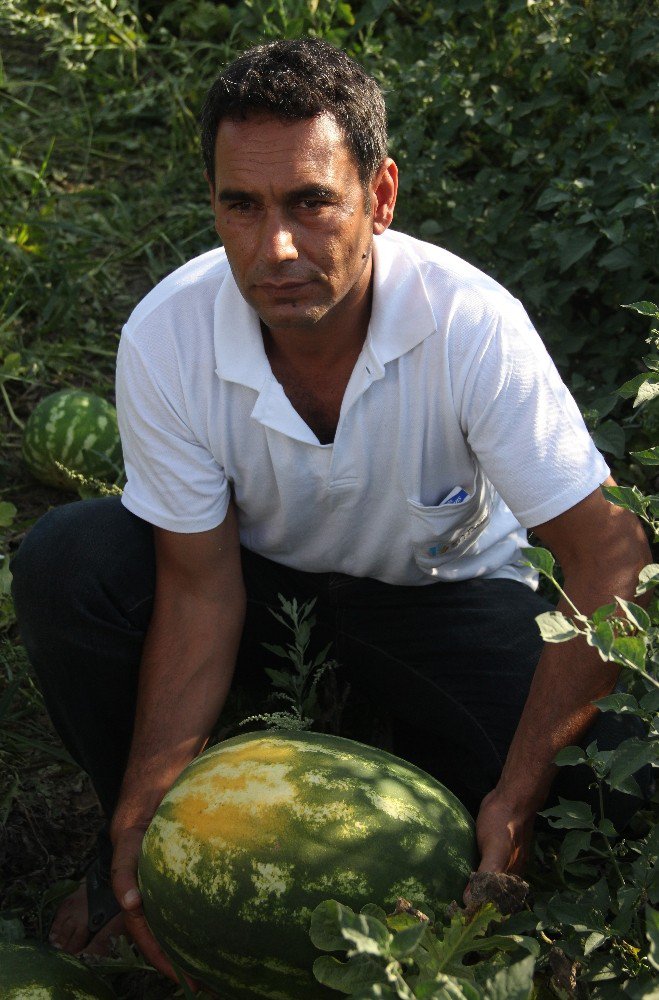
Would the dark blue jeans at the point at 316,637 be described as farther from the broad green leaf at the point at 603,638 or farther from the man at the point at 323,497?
the broad green leaf at the point at 603,638

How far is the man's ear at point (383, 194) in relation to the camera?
258cm

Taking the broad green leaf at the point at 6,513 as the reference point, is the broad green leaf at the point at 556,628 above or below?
above

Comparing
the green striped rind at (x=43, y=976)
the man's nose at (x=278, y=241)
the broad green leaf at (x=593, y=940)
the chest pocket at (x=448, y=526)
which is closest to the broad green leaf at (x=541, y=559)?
the broad green leaf at (x=593, y=940)

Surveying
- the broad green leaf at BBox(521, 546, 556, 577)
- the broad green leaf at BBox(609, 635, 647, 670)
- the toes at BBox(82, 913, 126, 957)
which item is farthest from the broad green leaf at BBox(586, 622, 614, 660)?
the toes at BBox(82, 913, 126, 957)

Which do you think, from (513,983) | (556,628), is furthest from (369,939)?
(556,628)

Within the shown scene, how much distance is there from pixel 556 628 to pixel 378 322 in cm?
103

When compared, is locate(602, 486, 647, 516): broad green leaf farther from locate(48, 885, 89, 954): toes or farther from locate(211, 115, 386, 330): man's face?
locate(48, 885, 89, 954): toes

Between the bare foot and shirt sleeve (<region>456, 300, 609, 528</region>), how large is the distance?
1.24 m

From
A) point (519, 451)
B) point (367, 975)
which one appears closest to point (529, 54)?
point (519, 451)

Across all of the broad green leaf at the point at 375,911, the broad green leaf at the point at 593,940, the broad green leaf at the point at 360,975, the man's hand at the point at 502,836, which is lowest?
the man's hand at the point at 502,836

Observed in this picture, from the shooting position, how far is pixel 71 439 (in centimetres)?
380

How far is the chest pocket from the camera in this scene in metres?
2.58

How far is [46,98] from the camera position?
5.38 m

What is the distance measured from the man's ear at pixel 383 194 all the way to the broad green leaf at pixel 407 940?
4.97 feet
